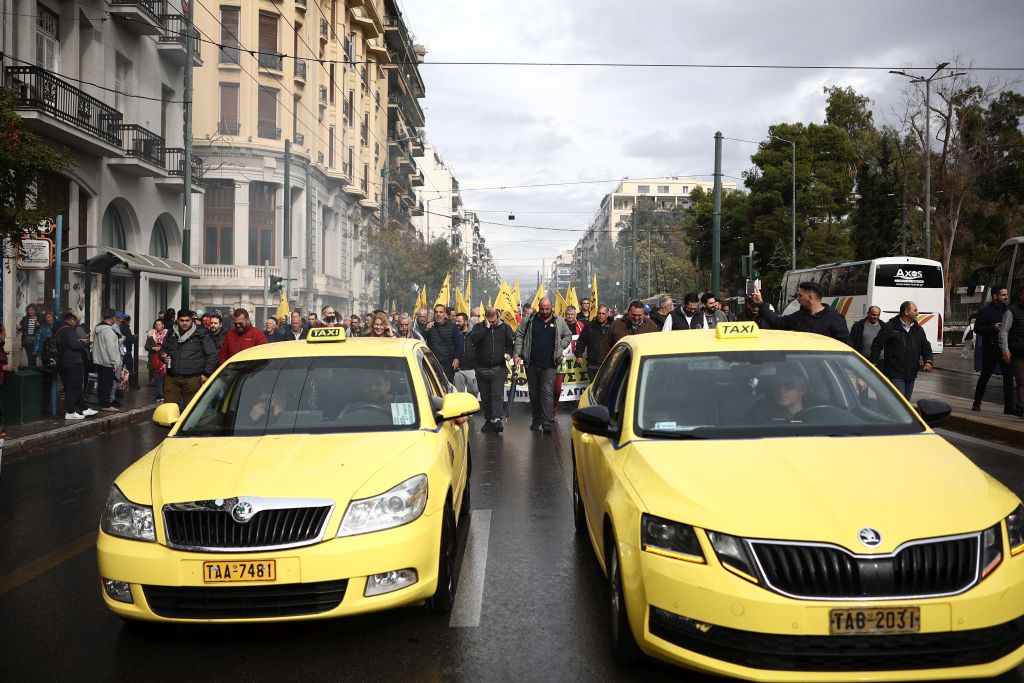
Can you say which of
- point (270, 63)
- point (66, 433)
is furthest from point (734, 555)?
point (270, 63)

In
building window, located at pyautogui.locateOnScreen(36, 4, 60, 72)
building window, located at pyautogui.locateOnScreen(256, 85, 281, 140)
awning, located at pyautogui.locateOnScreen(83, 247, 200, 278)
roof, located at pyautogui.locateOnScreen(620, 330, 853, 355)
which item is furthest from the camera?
building window, located at pyautogui.locateOnScreen(256, 85, 281, 140)

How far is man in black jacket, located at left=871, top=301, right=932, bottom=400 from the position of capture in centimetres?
1204

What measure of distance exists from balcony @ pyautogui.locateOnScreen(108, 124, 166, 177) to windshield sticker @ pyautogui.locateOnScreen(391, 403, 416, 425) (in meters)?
22.0

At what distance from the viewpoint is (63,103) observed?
22078mm

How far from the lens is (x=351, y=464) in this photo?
4.75 m

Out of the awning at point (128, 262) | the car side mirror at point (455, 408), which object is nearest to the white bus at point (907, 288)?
the awning at point (128, 262)

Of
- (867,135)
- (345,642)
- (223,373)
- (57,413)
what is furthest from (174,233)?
(867,135)

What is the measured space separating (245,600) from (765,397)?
108 inches

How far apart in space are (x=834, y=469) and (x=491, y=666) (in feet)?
5.54

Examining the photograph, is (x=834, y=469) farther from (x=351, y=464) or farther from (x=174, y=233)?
(x=174, y=233)

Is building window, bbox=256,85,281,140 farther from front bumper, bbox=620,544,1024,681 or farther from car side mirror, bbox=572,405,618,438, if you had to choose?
front bumper, bbox=620,544,1024,681

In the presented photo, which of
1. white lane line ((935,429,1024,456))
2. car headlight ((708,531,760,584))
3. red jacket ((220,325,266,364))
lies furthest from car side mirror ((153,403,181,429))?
white lane line ((935,429,1024,456))

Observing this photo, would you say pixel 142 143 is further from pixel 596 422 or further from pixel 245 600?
pixel 245 600

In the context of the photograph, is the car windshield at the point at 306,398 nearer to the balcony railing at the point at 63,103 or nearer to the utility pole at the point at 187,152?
the balcony railing at the point at 63,103
